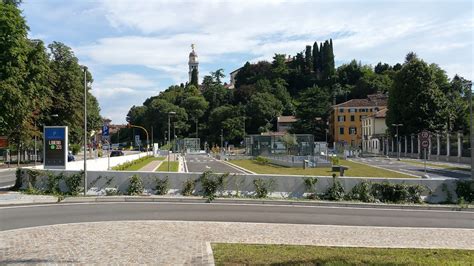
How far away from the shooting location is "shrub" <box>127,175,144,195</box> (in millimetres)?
22703

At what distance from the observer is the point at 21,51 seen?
3547cm

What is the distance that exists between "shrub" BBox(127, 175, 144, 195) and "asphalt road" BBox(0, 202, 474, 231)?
245 centimetres

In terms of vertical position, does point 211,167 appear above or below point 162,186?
below

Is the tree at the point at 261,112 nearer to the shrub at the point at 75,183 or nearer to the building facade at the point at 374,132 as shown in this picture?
the building facade at the point at 374,132

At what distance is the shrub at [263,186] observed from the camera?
874 inches

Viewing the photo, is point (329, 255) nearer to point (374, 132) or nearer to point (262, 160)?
point (262, 160)

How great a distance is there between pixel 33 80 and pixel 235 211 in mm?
30298

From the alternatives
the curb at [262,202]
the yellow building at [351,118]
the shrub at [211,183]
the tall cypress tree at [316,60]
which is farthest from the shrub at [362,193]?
the tall cypress tree at [316,60]

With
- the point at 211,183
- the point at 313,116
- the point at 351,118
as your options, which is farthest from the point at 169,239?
the point at 351,118

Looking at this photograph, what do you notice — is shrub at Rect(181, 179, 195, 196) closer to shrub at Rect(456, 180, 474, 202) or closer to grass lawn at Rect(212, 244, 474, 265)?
shrub at Rect(456, 180, 474, 202)

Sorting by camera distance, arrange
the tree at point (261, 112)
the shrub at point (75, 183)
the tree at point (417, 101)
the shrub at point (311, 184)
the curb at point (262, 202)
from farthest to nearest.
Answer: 1. the tree at point (261, 112)
2. the tree at point (417, 101)
3. the shrub at point (75, 183)
4. the shrub at point (311, 184)
5. the curb at point (262, 202)

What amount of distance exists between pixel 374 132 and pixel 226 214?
4028 inches

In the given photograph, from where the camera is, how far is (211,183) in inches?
878

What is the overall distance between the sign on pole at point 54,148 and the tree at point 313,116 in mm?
102164
